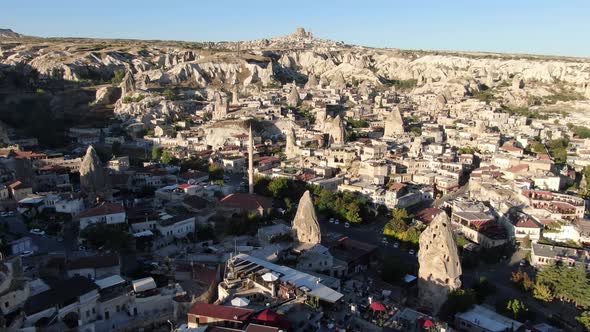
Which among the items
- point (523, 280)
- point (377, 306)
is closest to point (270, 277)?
point (377, 306)

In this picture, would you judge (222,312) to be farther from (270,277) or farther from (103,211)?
(103,211)

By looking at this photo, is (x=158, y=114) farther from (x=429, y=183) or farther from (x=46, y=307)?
(x=46, y=307)

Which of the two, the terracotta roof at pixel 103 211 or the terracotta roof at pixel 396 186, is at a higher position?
the terracotta roof at pixel 103 211

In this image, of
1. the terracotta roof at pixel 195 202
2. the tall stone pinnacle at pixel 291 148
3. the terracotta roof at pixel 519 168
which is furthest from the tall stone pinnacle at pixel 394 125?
the terracotta roof at pixel 195 202

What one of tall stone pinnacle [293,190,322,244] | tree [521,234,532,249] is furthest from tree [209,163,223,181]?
tree [521,234,532,249]

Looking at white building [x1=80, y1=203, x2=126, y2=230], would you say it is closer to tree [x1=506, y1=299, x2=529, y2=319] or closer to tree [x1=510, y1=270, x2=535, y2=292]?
tree [x1=506, y1=299, x2=529, y2=319]

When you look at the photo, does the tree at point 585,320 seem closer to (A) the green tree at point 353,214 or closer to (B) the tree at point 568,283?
(B) the tree at point 568,283

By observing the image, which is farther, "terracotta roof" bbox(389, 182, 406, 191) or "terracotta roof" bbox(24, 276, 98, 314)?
"terracotta roof" bbox(389, 182, 406, 191)
